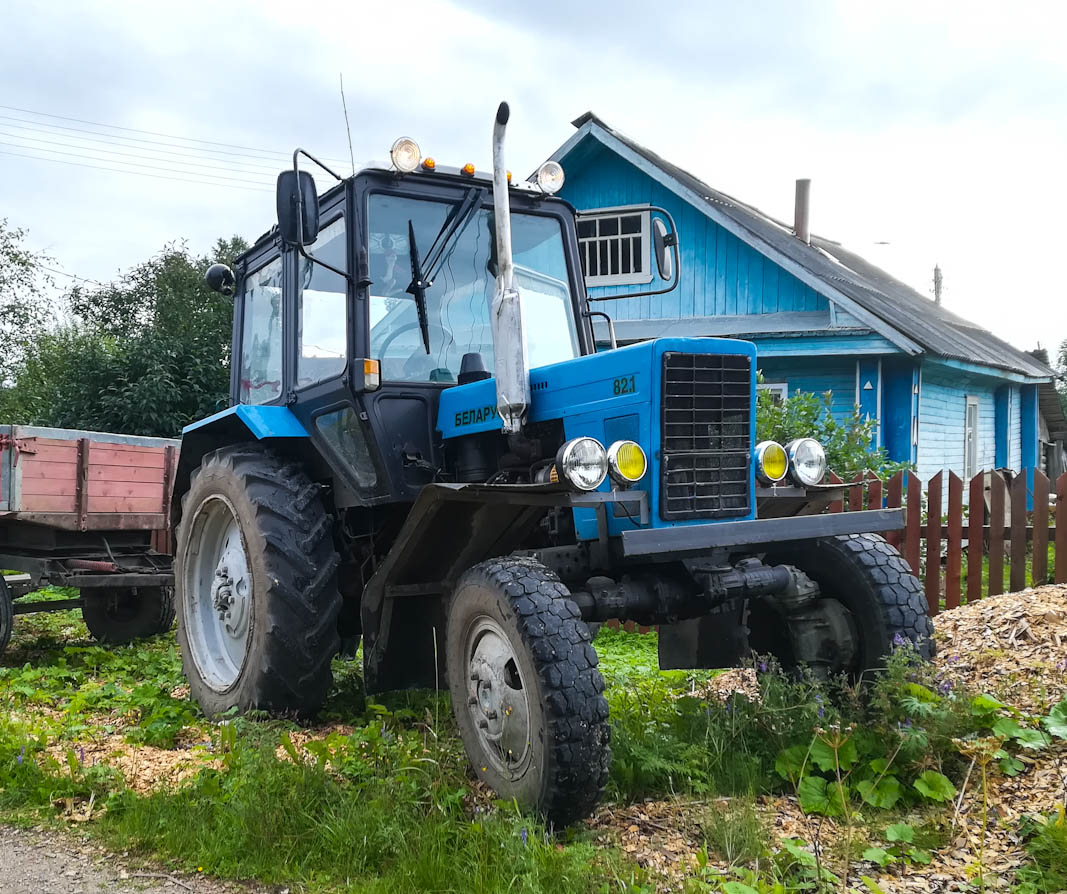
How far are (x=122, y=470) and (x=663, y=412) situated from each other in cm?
530

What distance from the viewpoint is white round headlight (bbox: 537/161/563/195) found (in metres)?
5.35

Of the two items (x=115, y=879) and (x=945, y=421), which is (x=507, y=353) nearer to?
(x=115, y=879)

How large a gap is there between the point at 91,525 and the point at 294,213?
4.23 metres

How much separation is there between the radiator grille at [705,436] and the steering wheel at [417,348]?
4.44ft

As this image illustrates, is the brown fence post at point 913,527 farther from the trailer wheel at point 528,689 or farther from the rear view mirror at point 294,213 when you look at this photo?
the rear view mirror at point 294,213

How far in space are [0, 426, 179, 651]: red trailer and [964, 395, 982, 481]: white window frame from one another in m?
14.1

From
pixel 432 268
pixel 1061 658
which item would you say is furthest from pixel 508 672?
pixel 1061 658

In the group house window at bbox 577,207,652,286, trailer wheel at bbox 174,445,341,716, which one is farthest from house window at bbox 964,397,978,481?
trailer wheel at bbox 174,445,341,716

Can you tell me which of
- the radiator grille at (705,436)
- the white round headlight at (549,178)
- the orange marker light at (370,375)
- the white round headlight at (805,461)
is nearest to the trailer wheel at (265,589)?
the orange marker light at (370,375)

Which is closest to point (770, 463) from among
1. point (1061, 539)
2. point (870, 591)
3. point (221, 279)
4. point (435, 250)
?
point (870, 591)

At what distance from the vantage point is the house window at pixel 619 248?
49.9 feet

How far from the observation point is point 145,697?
5.66 metres

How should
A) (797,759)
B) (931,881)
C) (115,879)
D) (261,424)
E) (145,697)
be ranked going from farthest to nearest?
(145,697) → (261,424) → (797,759) → (115,879) → (931,881)

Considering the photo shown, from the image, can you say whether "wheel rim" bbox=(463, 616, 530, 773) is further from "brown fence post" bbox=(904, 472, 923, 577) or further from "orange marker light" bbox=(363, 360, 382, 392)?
"brown fence post" bbox=(904, 472, 923, 577)
